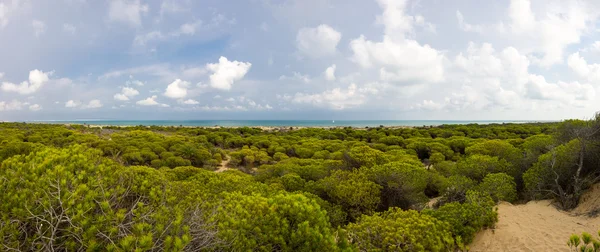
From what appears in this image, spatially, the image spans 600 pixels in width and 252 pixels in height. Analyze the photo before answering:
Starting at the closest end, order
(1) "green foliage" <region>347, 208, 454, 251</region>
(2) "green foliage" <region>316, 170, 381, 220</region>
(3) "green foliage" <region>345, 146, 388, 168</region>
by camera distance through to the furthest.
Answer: (1) "green foliage" <region>347, 208, 454, 251</region> → (2) "green foliage" <region>316, 170, 381, 220</region> → (3) "green foliage" <region>345, 146, 388, 168</region>

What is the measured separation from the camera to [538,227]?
8875 mm

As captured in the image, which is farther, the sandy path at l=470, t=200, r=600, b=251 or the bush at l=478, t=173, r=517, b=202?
the bush at l=478, t=173, r=517, b=202

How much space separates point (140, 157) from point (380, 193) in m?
15.6

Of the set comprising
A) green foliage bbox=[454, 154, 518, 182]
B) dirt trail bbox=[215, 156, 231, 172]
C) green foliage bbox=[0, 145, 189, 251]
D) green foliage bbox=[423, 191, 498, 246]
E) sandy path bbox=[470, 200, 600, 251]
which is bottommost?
dirt trail bbox=[215, 156, 231, 172]

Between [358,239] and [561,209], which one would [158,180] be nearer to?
[358,239]

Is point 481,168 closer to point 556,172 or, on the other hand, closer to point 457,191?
point 556,172

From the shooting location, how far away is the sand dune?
8.04 metres

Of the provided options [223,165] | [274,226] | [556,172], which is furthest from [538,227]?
[223,165]

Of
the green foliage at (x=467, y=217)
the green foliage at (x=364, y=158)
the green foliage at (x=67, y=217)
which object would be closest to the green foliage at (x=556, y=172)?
the green foliage at (x=467, y=217)

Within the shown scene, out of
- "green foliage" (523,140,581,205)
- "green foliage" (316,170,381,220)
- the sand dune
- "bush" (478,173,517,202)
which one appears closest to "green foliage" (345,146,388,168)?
"green foliage" (316,170,381,220)

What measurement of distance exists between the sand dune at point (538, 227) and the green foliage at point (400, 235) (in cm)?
185

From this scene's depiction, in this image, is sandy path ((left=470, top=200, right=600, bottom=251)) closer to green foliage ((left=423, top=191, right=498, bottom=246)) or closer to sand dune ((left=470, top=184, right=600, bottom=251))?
sand dune ((left=470, top=184, right=600, bottom=251))

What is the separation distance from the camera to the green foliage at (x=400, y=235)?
6.75 m

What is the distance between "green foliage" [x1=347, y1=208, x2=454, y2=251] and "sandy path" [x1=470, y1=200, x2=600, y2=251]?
179 cm
